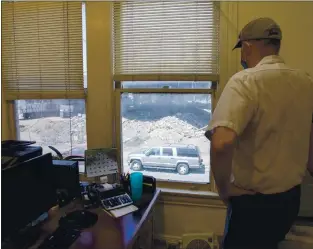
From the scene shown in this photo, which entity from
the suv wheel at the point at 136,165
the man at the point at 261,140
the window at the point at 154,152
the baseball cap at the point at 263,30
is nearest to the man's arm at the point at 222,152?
the man at the point at 261,140

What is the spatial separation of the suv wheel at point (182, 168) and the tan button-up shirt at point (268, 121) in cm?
101

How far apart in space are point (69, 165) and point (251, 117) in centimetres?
131

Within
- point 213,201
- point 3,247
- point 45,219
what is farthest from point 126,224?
point 213,201

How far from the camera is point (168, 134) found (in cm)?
228

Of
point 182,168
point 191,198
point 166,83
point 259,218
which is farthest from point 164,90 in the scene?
point 259,218

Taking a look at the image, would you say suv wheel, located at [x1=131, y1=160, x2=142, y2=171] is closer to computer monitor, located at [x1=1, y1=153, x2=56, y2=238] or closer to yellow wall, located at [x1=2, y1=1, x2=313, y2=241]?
yellow wall, located at [x1=2, y1=1, x2=313, y2=241]

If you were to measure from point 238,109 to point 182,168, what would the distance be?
1.23m

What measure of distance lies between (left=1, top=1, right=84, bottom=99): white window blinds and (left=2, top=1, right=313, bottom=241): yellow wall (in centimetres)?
14

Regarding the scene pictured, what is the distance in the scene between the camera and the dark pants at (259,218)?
1.27 m

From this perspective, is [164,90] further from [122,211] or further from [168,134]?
[122,211]

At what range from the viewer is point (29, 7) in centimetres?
237

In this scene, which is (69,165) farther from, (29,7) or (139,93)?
(29,7)

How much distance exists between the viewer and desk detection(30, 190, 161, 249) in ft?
4.57

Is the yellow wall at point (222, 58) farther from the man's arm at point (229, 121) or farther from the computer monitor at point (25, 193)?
the man's arm at point (229, 121)
